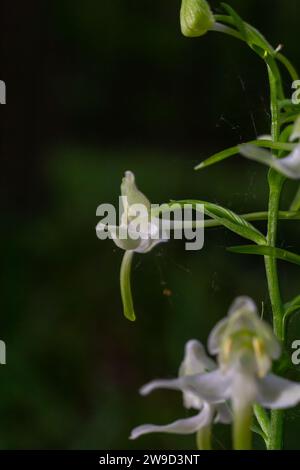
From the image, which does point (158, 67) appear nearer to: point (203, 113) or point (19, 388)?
point (203, 113)

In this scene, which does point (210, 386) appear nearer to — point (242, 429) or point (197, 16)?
point (242, 429)

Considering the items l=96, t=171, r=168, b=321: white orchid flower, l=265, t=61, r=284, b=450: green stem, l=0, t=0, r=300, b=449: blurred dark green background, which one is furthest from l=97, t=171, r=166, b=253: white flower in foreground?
l=0, t=0, r=300, b=449: blurred dark green background

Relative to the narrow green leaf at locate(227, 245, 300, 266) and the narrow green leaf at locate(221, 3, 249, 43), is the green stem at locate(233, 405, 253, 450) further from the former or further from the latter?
the narrow green leaf at locate(221, 3, 249, 43)

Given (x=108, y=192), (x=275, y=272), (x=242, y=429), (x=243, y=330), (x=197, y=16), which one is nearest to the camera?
(x=242, y=429)

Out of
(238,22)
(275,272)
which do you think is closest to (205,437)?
(275,272)

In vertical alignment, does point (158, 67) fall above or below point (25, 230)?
above

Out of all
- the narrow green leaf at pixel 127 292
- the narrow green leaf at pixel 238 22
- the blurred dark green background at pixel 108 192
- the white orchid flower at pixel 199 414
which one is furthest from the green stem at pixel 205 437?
the blurred dark green background at pixel 108 192
